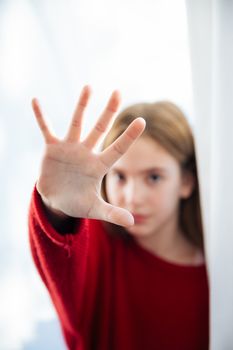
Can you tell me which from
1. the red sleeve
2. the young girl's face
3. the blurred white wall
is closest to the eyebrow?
the young girl's face

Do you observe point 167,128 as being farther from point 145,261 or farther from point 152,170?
point 145,261

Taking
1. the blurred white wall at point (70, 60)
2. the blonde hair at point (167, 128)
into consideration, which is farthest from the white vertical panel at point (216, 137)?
the blonde hair at point (167, 128)

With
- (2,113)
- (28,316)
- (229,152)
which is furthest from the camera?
(28,316)

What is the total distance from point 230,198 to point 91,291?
46cm

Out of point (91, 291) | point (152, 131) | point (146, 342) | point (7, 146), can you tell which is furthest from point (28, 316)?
point (152, 131)

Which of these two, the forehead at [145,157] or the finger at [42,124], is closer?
the finger at [42,124]

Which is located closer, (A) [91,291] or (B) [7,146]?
(B) [7,146]

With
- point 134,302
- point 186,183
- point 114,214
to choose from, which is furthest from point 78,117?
point 134,302

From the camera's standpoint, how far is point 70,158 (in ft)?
2.30

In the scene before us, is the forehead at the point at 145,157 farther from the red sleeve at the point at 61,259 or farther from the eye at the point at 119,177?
the red sleeve at the point at 61,259

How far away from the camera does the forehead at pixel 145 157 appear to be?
979mm

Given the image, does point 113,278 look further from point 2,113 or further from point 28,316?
point 2,113

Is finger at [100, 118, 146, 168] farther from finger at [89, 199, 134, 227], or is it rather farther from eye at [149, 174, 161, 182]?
eye at [149, 174, 161, 182]

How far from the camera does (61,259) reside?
825 millimetres
